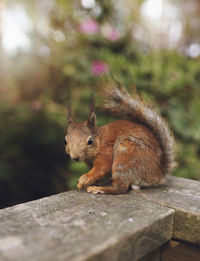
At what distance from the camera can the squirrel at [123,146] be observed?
1374 mm

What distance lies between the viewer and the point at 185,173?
8.21 feet

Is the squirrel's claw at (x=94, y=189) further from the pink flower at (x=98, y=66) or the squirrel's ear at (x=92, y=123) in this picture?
the pink flower at (x=98, y=66)

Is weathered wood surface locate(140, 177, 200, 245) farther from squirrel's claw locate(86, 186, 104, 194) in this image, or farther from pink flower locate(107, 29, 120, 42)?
pink flower locate(107, 29, 120, 42)

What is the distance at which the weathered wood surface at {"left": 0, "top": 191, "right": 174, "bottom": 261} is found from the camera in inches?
32.7

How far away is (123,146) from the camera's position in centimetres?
142

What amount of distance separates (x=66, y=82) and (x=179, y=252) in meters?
3.30

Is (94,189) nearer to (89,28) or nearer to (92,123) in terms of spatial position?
(92,123)

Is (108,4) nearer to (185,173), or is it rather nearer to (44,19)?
(44,19)

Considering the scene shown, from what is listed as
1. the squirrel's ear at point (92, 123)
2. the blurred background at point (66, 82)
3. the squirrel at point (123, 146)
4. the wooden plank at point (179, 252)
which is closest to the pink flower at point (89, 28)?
the blurred background at point (66, 82)

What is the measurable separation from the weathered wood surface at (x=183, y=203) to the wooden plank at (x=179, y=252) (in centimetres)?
4

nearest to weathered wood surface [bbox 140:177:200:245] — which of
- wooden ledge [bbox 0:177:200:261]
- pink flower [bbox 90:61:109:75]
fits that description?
wooden ledge [bbox 0:177:200:261]

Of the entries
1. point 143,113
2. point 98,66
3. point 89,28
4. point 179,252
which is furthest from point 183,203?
point 89,28

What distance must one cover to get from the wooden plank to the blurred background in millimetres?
816

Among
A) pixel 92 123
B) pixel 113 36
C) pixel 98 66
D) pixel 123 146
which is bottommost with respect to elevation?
pixel 123 146
